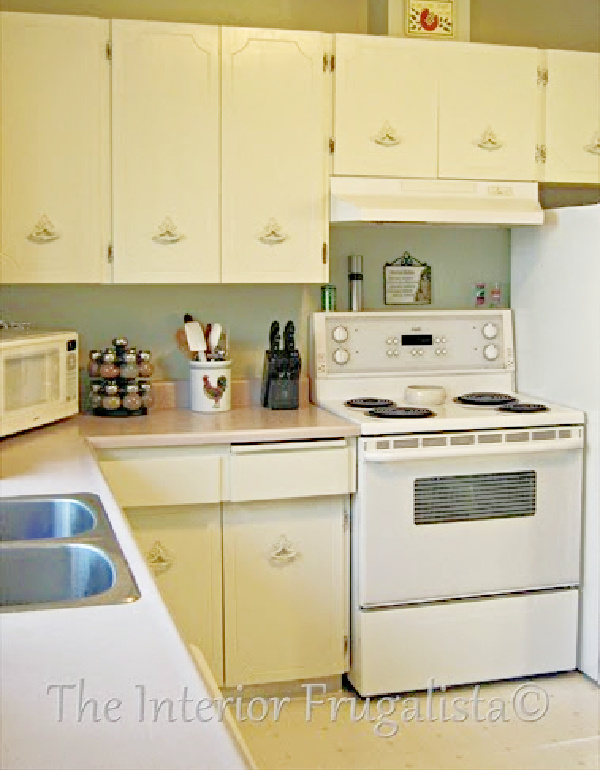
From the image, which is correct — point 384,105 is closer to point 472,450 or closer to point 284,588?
point 472,450

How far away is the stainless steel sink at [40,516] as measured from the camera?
2.16 m

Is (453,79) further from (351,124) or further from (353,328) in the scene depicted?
(353,328)

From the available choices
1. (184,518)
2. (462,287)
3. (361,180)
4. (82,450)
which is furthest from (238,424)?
(462,287)

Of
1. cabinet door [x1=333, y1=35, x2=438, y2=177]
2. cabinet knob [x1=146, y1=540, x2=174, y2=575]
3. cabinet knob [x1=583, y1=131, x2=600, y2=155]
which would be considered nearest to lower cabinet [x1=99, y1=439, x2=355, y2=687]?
cabinet knob [x1=146, y1=540, x2=174, y2=575]

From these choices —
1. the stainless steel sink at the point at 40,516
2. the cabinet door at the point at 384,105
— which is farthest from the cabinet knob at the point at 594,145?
the stainless steel sink at the point at 40,516

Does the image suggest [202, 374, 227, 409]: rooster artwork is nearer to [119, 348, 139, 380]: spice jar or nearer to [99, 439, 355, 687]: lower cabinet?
[119, 348, 139, 380]: spice jar

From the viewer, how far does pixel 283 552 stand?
3.32 meters

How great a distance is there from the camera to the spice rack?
3484 mm

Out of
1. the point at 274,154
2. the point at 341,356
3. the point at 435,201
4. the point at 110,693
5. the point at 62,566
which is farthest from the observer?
the point at 341,356

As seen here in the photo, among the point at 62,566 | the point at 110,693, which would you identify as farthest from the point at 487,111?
the point at 110,693

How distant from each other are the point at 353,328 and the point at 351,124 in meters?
0.72

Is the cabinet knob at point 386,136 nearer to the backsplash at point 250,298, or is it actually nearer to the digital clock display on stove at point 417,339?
the backsplash at point 250,298

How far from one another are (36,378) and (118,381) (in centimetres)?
43

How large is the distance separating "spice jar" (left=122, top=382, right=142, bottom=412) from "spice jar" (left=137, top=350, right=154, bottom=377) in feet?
0.18
